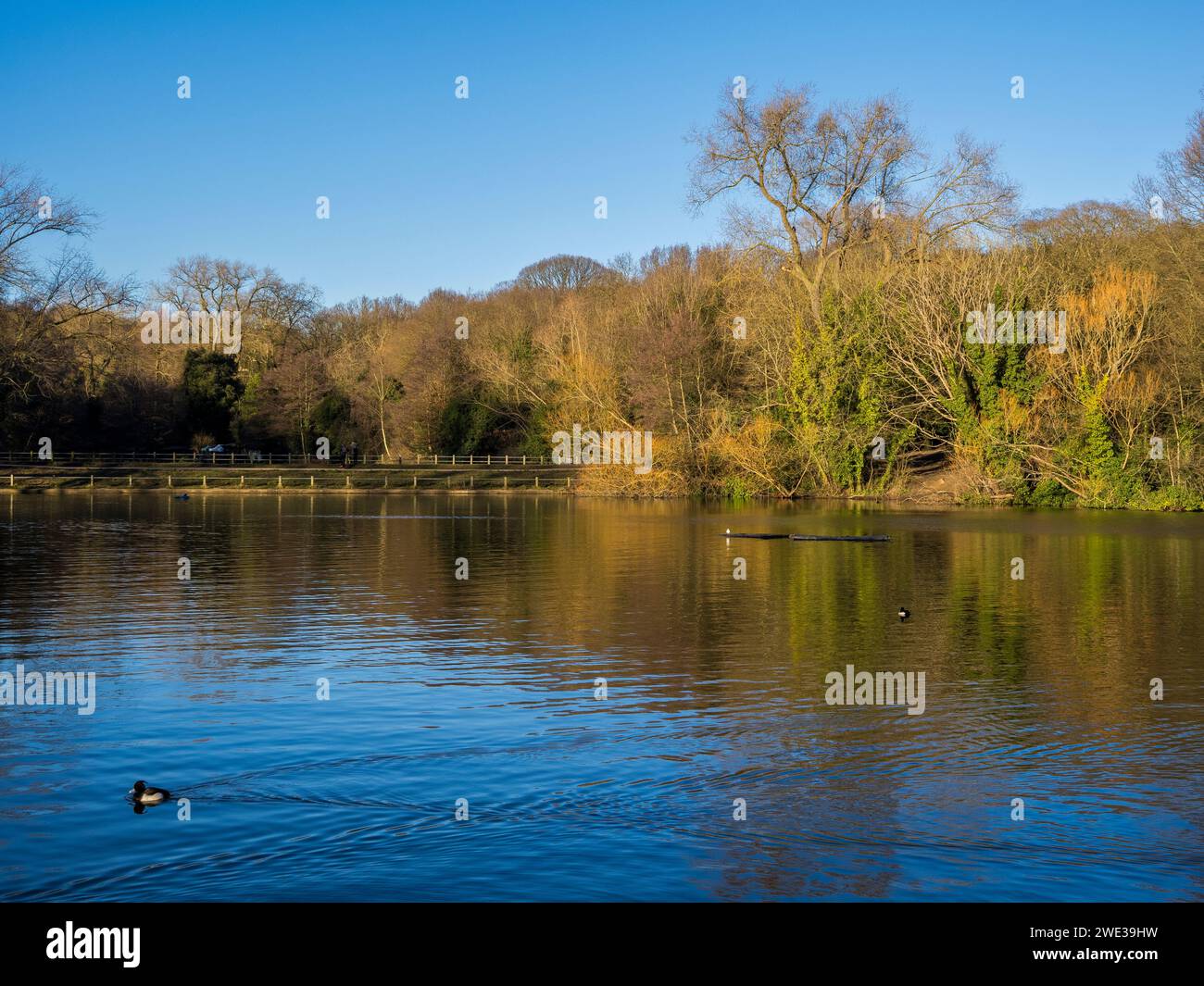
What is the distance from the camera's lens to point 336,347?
373 feet

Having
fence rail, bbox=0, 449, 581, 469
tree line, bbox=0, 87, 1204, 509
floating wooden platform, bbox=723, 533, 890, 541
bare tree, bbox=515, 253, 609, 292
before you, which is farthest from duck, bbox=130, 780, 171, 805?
bare tree, bbox=515, 253, 609, 292

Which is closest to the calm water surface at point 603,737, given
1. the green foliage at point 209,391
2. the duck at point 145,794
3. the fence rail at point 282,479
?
the duck at point 145,794

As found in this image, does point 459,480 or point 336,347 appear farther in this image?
point 336,347


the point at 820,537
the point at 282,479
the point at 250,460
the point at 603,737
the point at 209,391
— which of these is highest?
the point at 209,391

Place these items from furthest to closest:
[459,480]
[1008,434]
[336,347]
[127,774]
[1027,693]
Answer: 1. [336,347]
2. [459,480]
3. [1008,434]
4. [1027,693]
5. [127,774]

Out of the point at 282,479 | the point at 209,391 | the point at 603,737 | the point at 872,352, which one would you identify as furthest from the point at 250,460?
the point at 603,737

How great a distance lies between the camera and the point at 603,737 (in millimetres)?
13945

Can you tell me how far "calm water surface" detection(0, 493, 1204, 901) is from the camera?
9.82 metres

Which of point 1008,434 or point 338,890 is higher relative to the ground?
point 1008,434

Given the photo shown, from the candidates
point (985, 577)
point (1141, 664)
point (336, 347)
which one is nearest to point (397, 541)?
point (985, 577)

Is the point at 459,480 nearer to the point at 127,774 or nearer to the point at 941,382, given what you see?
the point at 941,382

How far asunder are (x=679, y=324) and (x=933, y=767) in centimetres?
5587

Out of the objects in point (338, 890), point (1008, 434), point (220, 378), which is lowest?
point (338, 890)

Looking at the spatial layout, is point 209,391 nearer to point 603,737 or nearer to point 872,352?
point 872,352
